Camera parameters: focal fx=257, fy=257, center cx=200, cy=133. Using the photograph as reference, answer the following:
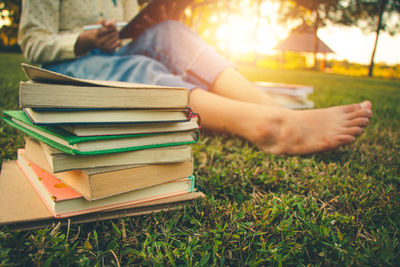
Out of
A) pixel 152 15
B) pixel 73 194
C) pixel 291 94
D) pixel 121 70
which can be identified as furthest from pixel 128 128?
pixel 291 94

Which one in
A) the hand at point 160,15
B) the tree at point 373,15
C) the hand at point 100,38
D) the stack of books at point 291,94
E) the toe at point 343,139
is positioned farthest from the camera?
the tree at point 373,15

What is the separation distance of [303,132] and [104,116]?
99cm

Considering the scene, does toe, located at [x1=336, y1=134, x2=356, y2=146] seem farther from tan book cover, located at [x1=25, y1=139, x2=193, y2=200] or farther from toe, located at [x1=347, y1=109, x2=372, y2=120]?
tan book cover, located at [x1=25, y1=139, x2=193, y2=200]

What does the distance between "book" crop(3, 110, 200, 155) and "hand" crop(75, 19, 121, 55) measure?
81 cm

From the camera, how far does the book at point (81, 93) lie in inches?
21.9

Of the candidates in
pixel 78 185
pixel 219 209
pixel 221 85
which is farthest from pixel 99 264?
pixel 221 85

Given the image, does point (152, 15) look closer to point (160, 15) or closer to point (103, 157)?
point (160, 15)

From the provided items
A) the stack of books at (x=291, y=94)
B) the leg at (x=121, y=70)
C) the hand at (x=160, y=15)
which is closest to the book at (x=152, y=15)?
the hand at (x=160, y=15)

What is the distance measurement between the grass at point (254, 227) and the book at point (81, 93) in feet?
1.01

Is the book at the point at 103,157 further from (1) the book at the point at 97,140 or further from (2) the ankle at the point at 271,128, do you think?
(2) the ankle at the point at 271,128

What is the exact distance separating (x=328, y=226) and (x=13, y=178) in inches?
37.3

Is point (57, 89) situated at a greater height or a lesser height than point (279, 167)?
greater

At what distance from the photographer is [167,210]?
77 centimetres

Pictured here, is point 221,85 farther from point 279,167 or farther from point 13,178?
point 13,178
